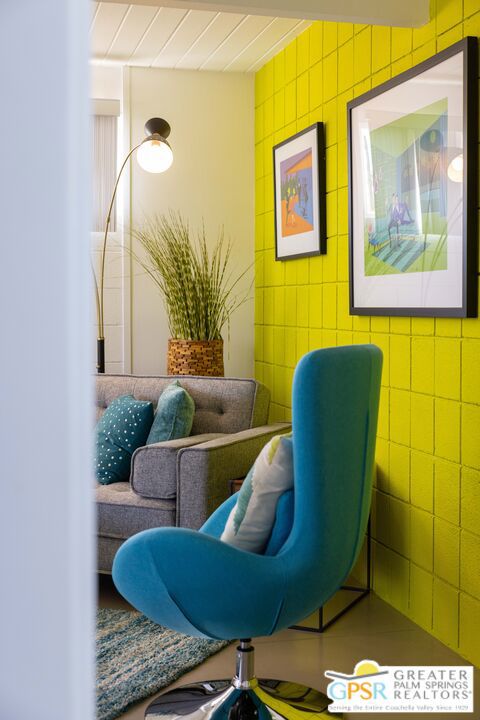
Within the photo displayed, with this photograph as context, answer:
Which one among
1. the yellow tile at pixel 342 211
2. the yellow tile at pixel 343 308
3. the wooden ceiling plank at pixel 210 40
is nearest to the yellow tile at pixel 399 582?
the yellow tile at pixel 343 308

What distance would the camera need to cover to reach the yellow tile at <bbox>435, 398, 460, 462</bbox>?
105 inches

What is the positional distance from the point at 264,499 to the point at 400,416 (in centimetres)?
113

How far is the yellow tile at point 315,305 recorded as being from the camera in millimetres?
3787

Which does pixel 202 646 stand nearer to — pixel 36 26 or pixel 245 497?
pixel 245 497

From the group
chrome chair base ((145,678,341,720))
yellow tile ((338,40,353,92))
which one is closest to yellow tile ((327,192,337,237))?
yellow tile ((338,40,353,92))

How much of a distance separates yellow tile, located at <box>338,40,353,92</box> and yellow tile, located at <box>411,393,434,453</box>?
1422mm

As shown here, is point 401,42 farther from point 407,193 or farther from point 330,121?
point 330,121

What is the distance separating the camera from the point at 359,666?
259cm

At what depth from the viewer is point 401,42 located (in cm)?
298

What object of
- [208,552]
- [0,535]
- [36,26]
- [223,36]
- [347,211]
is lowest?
[208,552]

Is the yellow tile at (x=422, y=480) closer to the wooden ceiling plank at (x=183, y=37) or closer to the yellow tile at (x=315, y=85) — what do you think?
the yellow tile at (x=315, y=85)

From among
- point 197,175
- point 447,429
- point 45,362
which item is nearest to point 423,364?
point 447,429

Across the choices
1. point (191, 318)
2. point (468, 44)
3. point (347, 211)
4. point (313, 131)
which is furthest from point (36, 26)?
point (191, 318)

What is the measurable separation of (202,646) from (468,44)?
2.16 metres
